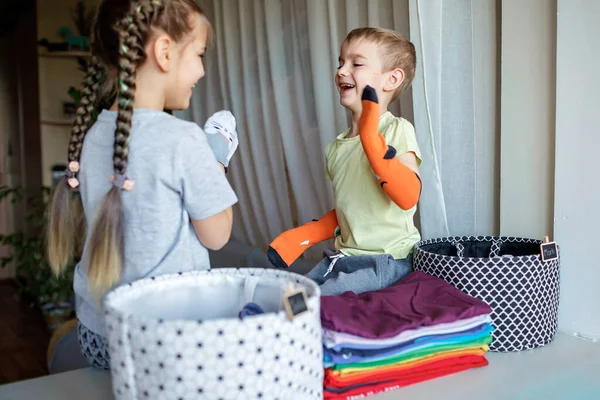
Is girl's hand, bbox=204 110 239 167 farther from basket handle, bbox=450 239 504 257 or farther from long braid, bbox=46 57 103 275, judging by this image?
basket handle, bbox=450 239 504 257

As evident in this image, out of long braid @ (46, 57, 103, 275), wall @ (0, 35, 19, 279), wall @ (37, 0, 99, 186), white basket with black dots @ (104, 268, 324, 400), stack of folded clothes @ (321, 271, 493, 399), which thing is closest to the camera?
white basket with black dots @ (104, 268, 324, 400)

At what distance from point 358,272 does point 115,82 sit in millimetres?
507

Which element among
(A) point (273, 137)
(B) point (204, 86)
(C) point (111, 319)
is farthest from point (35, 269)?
(C) point (111, 319)

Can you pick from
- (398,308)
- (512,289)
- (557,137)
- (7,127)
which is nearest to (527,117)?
(557,137)

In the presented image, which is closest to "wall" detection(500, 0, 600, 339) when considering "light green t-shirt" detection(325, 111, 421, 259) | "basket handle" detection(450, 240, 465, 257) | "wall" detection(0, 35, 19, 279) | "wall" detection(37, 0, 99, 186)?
"basket handle" detection(450, 240, 465, 257)

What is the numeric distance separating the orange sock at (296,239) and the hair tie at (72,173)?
0.42 meters

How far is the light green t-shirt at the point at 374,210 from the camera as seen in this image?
3.57ft

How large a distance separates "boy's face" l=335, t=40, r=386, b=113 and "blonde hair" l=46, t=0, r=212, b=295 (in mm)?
339

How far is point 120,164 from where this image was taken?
789mm

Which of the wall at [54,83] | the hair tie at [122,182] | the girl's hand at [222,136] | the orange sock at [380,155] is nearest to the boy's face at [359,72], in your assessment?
the orange sock at [380,155]

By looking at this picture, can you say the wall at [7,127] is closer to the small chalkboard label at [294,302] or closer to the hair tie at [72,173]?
the hair tie at [72,173]

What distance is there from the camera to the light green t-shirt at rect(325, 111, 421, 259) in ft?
3.57

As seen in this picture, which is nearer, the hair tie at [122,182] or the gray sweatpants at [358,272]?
the hair tie at [122,182]

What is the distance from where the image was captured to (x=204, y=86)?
2.18 meters
